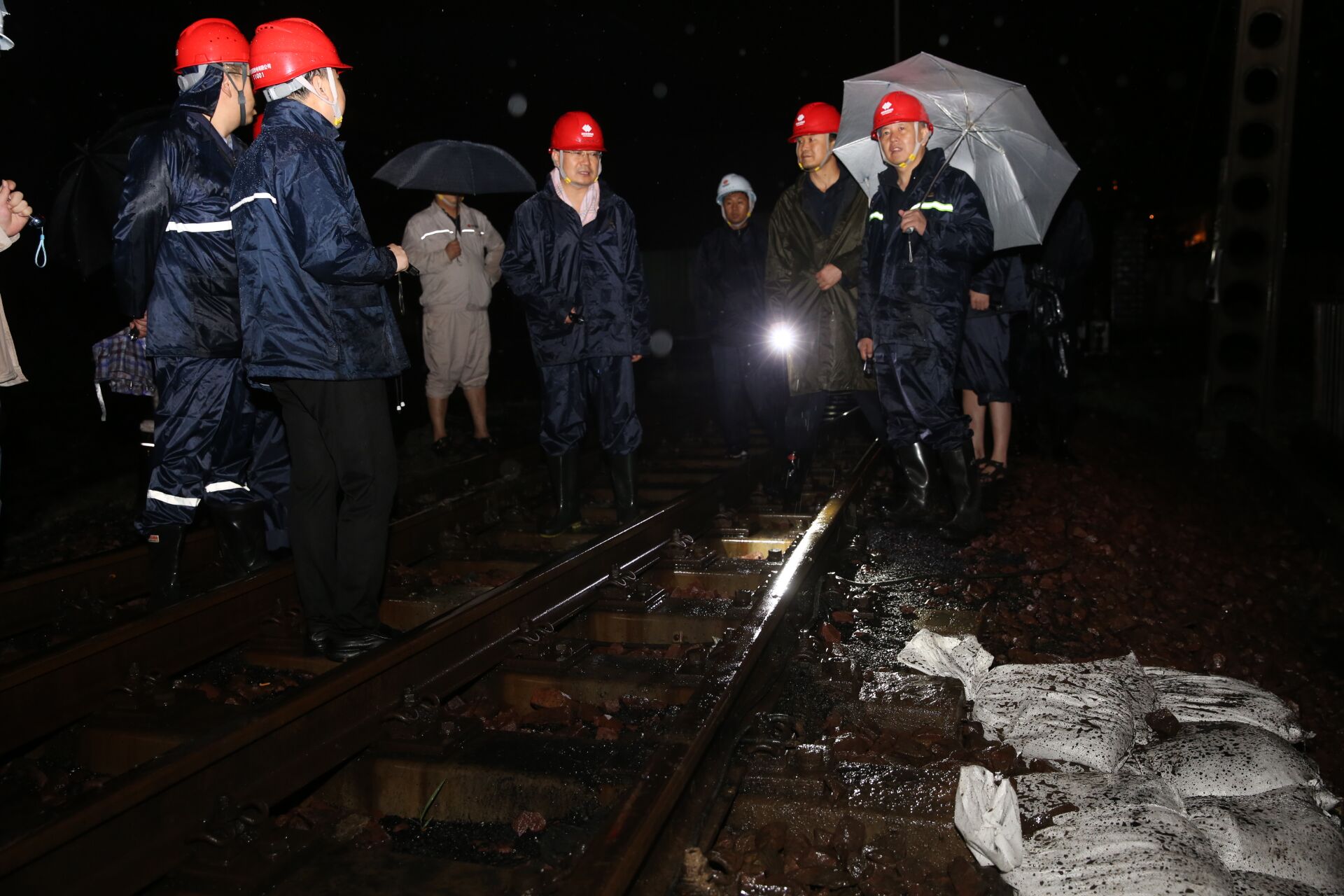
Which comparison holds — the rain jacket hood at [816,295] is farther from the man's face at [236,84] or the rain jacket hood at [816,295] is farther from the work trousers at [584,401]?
the man's face at [236,84]

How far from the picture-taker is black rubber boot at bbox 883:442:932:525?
19.7 feet

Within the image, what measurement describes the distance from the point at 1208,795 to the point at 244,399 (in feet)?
13.3

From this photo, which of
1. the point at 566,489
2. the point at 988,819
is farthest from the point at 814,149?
the point at 988,819

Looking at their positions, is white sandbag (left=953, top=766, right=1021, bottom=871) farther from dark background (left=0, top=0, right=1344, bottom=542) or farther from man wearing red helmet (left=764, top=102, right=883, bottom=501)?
dark background (left=0, top=0, right=1344, bottom=542)

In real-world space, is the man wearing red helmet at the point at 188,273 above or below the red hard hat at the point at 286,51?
below

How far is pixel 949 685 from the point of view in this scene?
3.32m

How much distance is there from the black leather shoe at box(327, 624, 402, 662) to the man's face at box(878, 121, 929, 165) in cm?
360

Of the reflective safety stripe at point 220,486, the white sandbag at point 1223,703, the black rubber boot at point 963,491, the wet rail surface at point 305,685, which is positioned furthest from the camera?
the black rubber boot at point 963,491

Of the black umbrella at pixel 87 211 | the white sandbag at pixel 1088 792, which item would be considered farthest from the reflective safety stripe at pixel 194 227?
the white sandbag at pixel 1088 792

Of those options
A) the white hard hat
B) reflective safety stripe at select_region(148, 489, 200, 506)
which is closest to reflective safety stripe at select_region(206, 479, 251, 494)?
reflective safety stripe at select_region(148, 489, 200, 506)

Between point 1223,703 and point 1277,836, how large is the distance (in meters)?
0.89

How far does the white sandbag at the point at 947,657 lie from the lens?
3551mm

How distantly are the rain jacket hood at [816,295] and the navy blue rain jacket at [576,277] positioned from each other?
1006mm

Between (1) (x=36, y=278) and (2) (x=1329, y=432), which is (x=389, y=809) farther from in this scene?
(1) (x=36, y=278)
